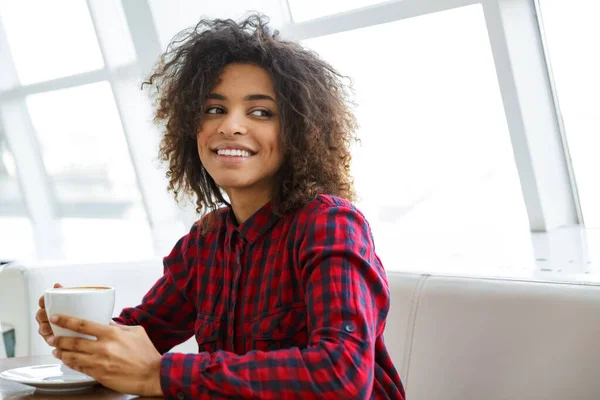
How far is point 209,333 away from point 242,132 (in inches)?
13.9

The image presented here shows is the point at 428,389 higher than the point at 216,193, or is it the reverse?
the point at 216,193

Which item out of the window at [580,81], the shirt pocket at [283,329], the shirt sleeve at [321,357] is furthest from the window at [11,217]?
the shirt sleeve at [321,357]

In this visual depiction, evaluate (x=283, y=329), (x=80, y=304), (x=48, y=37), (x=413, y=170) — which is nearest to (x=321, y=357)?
(x=283, y=329)

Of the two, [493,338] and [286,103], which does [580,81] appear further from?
[286,103]

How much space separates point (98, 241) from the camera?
4.90m

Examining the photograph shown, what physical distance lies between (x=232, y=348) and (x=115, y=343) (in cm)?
28

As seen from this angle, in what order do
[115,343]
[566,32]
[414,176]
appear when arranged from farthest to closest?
[414,176] → [566,32] → [115,343]

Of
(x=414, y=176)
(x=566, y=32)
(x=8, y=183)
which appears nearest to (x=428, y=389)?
(x=566, y=32)

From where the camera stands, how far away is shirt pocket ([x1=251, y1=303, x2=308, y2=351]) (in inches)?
50.3

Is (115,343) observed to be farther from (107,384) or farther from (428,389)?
(428,389)

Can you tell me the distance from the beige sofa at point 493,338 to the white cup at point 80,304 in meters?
0.73

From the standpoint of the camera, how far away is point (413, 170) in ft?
11.0

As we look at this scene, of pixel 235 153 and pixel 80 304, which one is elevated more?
pixel 235 153

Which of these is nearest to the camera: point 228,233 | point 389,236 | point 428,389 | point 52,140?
point 228,233
